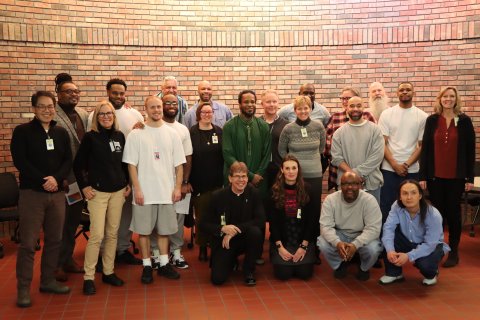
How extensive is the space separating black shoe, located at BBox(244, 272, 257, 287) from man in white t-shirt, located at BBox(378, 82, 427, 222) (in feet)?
6.39

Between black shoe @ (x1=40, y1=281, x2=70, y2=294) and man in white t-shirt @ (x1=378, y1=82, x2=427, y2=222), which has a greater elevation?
man in white t-shirt @ (x1=378, y1=82, x2=427, y2=222)

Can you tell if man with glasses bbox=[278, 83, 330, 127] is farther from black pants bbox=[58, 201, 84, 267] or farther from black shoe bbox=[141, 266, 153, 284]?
black pants bbox=[58, 201, 84, 267]

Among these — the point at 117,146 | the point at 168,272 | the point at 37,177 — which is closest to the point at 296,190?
the point at 168,272

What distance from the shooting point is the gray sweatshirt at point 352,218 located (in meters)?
5.00

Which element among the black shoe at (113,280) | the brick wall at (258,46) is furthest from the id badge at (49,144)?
the brick wall at (258,46)

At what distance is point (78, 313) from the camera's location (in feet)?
14.0

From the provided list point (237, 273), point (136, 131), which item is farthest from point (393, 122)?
point (136, 131)

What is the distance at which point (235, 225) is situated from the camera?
5.04 metres

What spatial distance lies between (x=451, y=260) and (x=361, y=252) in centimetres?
127

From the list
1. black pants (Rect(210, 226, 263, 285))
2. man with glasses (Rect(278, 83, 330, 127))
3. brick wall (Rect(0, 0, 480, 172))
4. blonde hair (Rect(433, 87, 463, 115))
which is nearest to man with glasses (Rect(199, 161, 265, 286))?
black pants (Rect(210, 226, 263, 285))

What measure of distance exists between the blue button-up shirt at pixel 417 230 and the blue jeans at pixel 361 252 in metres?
0.14

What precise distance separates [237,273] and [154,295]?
1036 mm

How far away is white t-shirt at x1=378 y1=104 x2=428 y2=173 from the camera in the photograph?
5.71 meters

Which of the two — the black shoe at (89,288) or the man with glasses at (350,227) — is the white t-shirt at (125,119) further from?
the man with glasses at (350,227)
